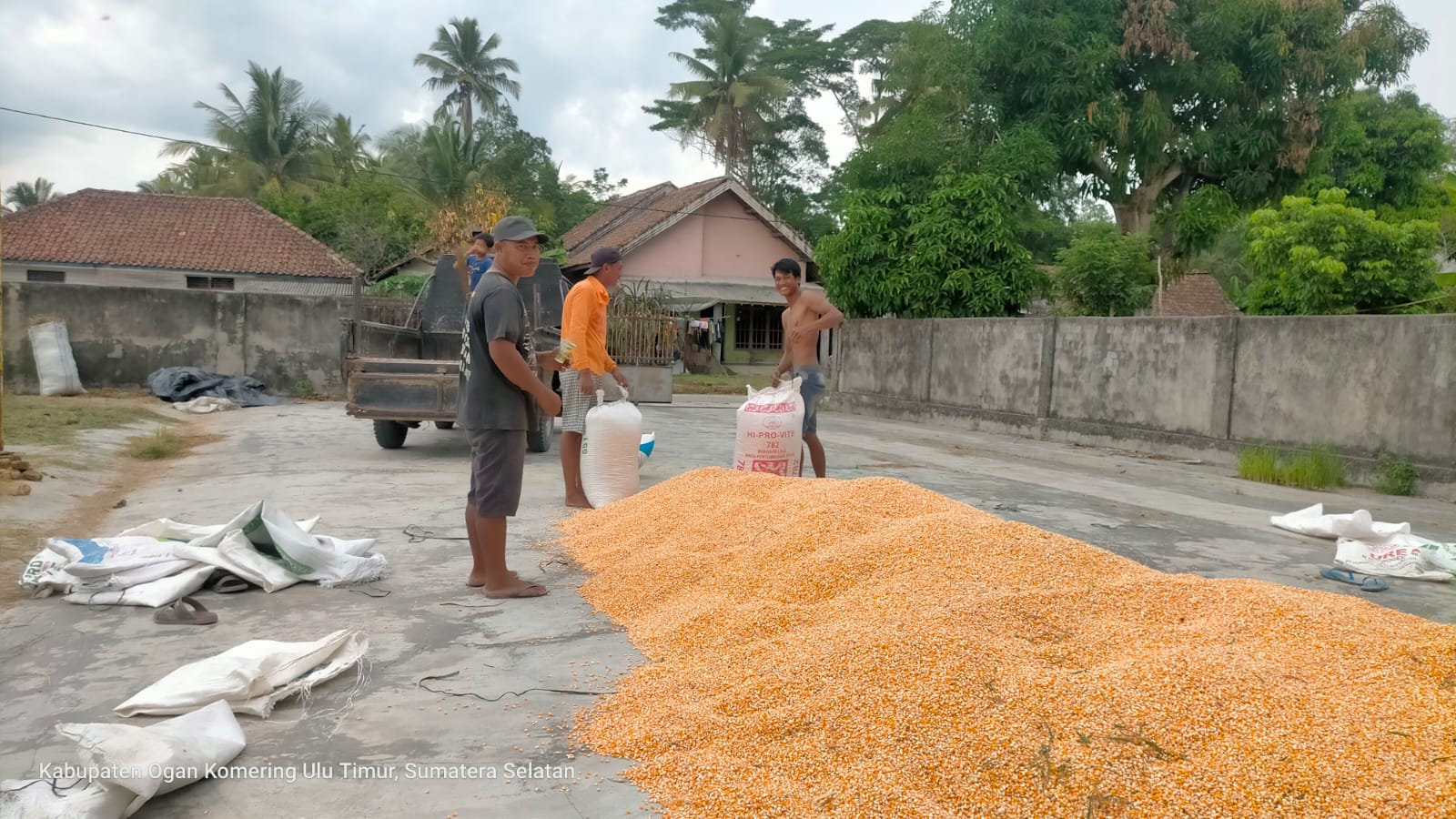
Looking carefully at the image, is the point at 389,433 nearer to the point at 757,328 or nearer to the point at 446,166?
the point at 757,328

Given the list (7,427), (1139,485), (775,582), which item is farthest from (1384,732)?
(7,427)

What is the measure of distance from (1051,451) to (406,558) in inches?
339

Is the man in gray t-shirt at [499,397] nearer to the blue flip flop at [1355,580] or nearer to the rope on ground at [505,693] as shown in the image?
the rope on ground at [505,693]

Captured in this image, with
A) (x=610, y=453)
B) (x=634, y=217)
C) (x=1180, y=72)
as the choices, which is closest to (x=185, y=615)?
(x=610, y=453)

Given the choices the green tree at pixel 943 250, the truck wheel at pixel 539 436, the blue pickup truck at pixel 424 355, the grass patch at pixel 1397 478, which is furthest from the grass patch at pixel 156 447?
the green tree at pixel 943 250

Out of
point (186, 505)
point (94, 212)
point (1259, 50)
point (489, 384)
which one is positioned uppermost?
point (1259, 50)

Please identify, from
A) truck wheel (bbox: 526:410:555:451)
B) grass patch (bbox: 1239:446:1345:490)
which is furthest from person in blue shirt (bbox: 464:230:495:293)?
grass patch (bbox: 1239:446:1345:490)

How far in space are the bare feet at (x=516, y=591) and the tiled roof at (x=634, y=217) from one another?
71.8 ft

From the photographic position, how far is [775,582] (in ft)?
13.4

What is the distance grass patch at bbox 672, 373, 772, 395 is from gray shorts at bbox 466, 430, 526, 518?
15.9 meters

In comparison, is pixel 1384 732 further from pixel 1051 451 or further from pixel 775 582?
pixel 1051 451

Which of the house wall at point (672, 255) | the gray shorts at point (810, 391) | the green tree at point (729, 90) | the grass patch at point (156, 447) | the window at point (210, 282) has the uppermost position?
the green tree at point (729, 90)

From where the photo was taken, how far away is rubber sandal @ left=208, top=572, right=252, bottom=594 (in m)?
4.31

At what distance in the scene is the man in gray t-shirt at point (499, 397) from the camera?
167 inches
